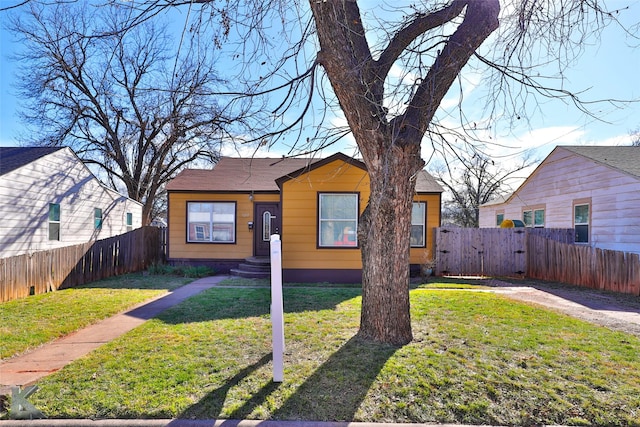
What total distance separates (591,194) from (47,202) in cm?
1858

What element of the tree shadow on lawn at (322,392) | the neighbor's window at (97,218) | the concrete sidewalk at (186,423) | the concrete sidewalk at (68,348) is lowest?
the concrete sidewalk at (68,348)

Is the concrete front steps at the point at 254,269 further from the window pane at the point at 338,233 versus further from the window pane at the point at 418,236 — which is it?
the window pane at the point at 418,236

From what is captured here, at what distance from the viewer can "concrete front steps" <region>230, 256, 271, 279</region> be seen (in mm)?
10617

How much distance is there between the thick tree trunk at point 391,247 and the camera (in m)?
4.20

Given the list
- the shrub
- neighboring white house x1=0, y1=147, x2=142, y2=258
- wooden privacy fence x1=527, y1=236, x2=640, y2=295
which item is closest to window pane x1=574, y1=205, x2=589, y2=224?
wooden privacy fence x1=527, y1=236, x2=640, y2=295

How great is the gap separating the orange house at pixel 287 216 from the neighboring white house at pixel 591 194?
4.20 meters

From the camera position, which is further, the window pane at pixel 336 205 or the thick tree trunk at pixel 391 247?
the window pane at pixel 336 205

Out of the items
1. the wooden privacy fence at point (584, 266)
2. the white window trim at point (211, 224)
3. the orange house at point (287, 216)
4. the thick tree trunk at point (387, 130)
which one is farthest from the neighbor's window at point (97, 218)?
the wooden privacy fence at point (584, 266)

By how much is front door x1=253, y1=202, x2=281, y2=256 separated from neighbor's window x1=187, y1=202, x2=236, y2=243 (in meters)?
0.90

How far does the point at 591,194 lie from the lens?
1110 centimetres

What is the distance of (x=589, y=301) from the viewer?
749 cm

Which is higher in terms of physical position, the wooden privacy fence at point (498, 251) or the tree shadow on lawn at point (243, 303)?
the wooden privacy fence at point (498, 251)

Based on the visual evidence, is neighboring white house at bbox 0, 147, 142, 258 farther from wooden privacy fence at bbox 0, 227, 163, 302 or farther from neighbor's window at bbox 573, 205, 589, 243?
neighbor's window at bbox 573, 205, 589, 243

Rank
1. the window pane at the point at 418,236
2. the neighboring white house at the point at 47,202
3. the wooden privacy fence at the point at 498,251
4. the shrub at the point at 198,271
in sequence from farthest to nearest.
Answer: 1. the window pane at the point at 418,236
2. the wooden privacy fence at the point at 498,251
3. the shrub at the point at 198,271
4. the neighboring white house at the point at 47,202
